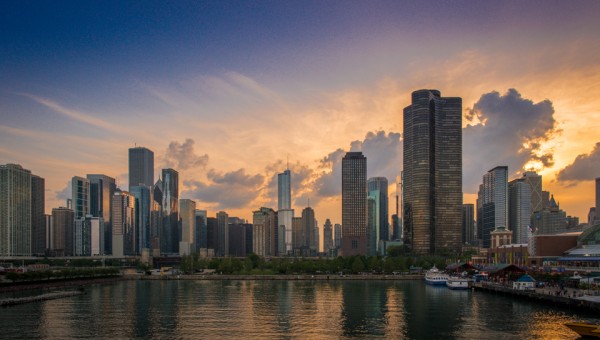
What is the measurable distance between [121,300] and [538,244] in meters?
→ 120

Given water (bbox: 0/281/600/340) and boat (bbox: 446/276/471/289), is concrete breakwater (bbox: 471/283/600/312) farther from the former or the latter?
boat (bbox: 446/276/471/289)

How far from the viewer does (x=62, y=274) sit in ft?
566

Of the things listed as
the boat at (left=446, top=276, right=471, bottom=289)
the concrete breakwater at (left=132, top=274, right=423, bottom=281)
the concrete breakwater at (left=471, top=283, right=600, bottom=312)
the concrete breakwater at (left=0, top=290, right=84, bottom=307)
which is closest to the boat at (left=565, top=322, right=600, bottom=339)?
the concrete breakwater at (left=471, top=283, right=600, bottom=312)

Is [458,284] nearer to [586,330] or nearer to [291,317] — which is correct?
[291,317]

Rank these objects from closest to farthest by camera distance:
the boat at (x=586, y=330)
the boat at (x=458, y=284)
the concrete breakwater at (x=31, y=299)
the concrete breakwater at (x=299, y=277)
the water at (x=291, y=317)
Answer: the boat at (x=586, y=330) < the water at (x=291, y=317) < the concrete breakwater at (x=31, y=299) < the boat at (x=458, y=284) < the concrete breakwater at (x=299, y=277)

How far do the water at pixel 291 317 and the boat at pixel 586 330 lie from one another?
3.67 ft

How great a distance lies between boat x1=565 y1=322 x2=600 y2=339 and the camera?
202 ft

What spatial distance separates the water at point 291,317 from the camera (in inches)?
2601

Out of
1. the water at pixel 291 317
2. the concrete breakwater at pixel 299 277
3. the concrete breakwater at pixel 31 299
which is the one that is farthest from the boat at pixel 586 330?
the concrete breakwater at pixel 299 277

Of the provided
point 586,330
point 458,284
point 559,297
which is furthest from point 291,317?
point 458,284

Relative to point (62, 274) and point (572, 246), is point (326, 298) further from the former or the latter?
point (62, 274)

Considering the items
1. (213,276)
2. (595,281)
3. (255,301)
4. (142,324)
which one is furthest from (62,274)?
(595,281)

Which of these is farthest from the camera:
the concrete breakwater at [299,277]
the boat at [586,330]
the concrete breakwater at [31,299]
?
the concrete breakwater at [299,277]

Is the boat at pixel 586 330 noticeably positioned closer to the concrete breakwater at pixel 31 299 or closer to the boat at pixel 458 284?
the boat at pixel 458 284
